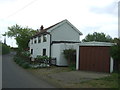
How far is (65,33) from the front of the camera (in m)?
33.9

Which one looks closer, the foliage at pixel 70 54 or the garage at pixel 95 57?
the garage at pixel 95 57

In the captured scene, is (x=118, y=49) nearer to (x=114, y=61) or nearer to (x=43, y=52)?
(x=114, y=61)

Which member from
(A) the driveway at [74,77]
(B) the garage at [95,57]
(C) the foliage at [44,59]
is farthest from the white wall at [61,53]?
(A) the driveway at [74,77]

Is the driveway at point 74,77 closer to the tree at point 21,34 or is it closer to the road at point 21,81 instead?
the road at point 21,81

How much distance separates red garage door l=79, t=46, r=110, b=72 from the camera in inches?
859

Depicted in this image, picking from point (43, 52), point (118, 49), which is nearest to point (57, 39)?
point (43, 52)

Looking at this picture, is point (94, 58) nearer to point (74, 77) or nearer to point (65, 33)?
point (74, 77)

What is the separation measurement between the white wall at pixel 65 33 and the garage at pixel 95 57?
969cm

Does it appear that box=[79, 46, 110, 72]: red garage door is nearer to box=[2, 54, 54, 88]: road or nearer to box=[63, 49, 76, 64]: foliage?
box=[63, 49, 76, 64]: foliage

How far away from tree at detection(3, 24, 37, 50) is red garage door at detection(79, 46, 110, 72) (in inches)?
1331

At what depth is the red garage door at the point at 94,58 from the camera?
859 inches

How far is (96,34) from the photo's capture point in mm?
92000

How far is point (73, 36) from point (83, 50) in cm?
1066

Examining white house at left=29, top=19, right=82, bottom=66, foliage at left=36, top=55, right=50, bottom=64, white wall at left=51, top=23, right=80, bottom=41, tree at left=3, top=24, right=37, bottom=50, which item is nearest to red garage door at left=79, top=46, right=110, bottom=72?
foliage at left=36, top=55, right=50, bottom=64
